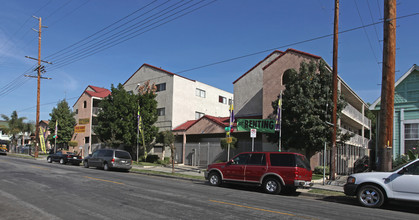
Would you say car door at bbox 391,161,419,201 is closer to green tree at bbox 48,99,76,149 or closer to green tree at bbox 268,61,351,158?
green tree at bbox 268,61,351,158

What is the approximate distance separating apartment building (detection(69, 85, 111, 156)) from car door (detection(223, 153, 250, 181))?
28.7 m

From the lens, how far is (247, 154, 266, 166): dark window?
41.5ft

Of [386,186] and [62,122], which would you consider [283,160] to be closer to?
[386,186]

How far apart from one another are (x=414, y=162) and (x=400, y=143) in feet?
35.9

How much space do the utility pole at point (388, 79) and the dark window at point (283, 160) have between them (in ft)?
10.2

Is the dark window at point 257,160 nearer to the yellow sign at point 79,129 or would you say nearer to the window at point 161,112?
the window at point 161,112

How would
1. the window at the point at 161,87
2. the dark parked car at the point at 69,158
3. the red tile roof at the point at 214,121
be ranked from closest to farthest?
the red tile roof at the point at 214,121
the dark parked car at the point at 69,158
the window at the point at 161,87

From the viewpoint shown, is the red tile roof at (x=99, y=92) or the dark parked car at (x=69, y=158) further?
the red tile roof at (x=99, y=92)

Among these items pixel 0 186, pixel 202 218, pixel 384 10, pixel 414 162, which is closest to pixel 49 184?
pixel 0 186

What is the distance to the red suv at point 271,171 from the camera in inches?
465

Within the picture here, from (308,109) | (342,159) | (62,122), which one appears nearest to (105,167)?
(308,109)

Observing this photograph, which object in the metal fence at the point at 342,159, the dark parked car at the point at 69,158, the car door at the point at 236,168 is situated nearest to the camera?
the car door at the point at 236,168

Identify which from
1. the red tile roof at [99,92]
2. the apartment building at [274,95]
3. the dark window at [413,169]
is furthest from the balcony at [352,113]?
the red tile roof at [99,92]

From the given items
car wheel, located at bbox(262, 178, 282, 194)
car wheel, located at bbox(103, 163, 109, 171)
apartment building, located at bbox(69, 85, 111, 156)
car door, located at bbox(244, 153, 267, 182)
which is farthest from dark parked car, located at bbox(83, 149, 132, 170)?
apartment building, located at bbox(69, 85, 111, 156)
